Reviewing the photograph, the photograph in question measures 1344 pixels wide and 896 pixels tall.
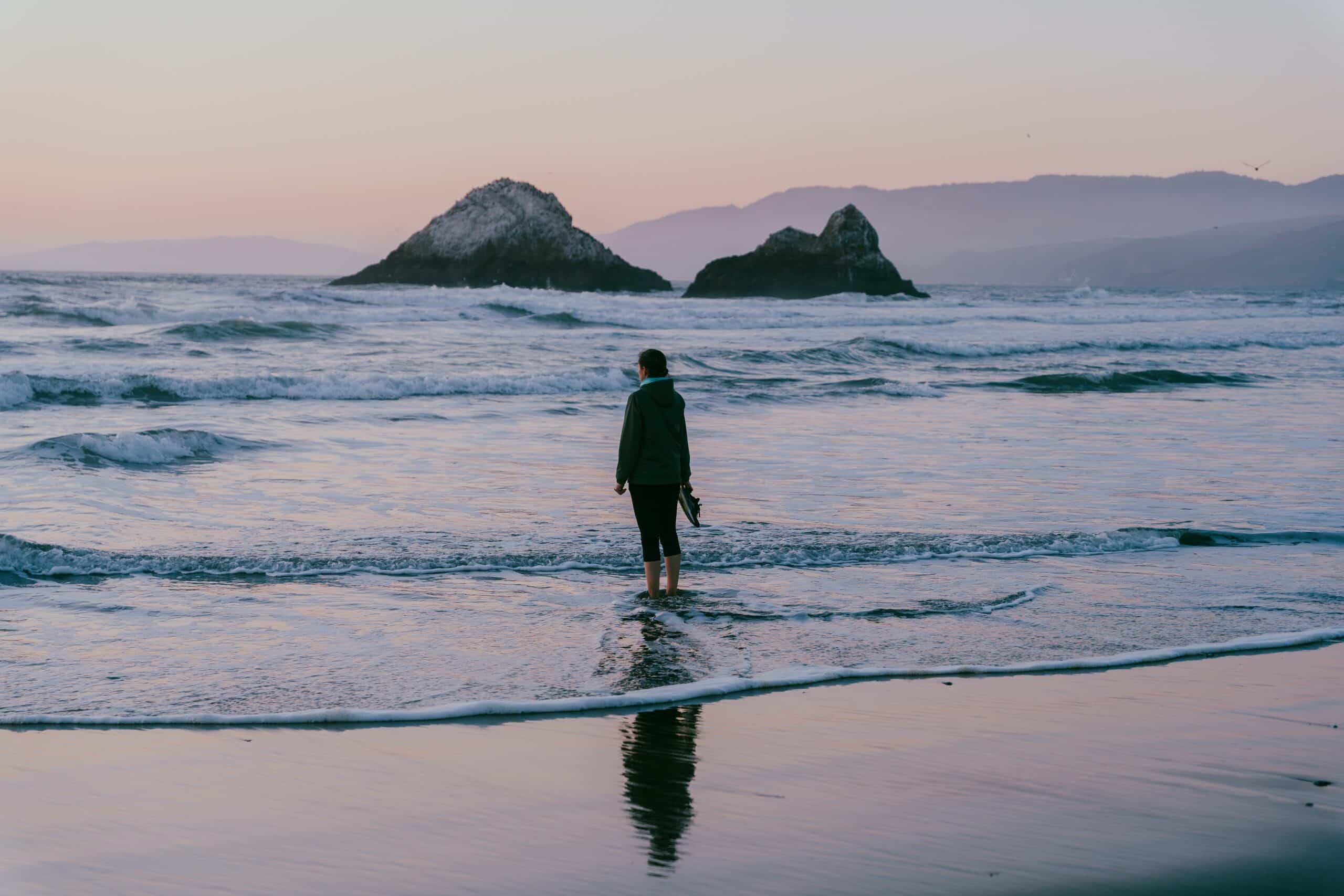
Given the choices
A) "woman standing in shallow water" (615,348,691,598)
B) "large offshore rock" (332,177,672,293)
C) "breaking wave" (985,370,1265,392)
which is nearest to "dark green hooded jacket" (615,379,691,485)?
"woman standing in shallow water" (615,348,691,598)

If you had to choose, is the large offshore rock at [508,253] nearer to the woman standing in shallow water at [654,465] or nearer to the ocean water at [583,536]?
the ocean water at [583,536]

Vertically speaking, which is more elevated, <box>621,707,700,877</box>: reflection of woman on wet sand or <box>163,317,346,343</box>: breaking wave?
<box>163,317,346,343</box>: breaking wave

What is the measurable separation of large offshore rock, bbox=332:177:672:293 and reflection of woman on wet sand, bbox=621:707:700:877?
3464 inches

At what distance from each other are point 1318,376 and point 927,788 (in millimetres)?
25723

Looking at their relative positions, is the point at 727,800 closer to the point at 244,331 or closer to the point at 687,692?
the point at 687,692

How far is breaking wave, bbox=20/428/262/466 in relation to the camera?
12.3 meters

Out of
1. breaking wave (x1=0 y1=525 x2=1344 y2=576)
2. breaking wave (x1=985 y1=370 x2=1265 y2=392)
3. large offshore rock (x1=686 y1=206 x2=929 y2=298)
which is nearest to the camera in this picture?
breaking wave (x1=0 y1=525 x2=1344 y2=576)

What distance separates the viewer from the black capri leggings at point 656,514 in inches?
298

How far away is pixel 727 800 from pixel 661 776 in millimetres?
366

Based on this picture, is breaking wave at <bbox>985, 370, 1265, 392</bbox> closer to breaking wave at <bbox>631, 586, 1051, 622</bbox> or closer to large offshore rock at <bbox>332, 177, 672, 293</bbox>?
breaking wave at <bbox>631, 586, 1051, 622</bbox>

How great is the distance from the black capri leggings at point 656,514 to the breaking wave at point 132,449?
678 centimetres

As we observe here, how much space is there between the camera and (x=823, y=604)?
737 centimetres

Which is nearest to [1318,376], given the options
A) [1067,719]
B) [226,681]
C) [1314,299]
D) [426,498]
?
[426,498]

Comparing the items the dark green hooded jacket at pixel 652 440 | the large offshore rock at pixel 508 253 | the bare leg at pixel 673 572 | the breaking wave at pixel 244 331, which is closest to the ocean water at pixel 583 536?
the bare leg at pixel 673 572
